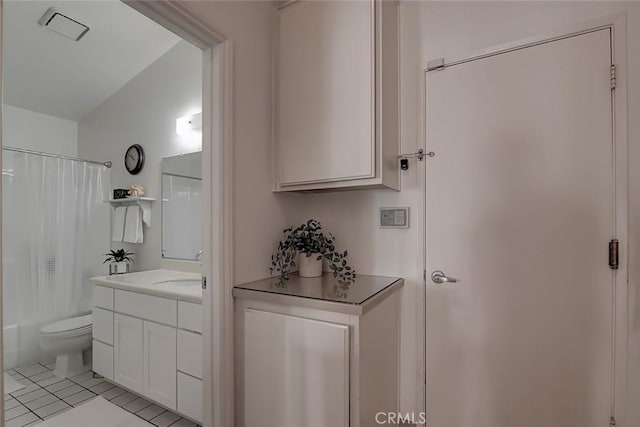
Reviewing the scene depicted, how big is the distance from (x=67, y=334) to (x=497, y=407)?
300 centimetres

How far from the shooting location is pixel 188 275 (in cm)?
245

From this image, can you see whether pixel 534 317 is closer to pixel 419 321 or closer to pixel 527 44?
pixel 419 321

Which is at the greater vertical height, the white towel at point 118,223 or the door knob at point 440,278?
the white towel at point 118,223

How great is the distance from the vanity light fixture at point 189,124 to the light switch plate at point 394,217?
66.3 inches

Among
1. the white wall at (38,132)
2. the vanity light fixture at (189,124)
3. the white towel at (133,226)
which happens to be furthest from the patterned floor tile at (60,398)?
the white wall at (38,132)

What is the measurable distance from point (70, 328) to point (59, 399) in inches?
20.3

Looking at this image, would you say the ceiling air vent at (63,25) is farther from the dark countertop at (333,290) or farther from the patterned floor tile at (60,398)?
the patterned floor tile at (60,398)

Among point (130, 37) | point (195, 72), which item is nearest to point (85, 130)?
point (130, 37)

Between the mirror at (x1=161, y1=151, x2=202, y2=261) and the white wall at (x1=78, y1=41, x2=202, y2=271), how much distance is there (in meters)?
0.09

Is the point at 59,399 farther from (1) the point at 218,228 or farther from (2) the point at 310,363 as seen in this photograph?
(2) the point at 310,363

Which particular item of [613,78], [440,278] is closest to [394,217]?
[440,278]

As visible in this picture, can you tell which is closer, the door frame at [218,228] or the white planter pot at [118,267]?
the door frame at [218,228]

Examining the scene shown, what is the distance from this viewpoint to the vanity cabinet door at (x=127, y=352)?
1991 millimetres

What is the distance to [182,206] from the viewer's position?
2.56m
